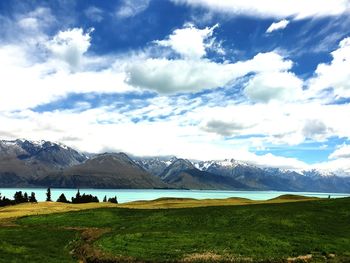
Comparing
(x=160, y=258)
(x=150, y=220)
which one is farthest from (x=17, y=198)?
(x=160, y=258)

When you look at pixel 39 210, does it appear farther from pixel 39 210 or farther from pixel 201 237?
pixel 201 237

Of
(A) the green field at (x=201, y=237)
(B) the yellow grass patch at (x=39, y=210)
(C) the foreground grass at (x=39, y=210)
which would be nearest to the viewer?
(A) the green field at (x=201, y=237)

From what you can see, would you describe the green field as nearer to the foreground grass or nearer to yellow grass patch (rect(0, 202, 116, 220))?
the foreground grass

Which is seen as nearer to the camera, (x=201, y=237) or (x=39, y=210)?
(x=201, y=237)

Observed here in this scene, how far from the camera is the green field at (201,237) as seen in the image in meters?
42.8

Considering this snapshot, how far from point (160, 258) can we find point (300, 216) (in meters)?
27.7

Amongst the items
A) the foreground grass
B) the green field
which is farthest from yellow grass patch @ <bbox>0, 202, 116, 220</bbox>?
the green field

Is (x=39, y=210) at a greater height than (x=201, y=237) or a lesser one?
greater

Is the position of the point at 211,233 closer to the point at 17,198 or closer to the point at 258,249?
the point at 258,249

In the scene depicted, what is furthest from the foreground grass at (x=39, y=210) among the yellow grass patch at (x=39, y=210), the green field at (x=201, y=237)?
the green field at (x=201, y=237)

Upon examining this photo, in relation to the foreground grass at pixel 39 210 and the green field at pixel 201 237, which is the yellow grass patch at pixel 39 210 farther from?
the green field at pixel 201 237

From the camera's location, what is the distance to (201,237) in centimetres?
5047

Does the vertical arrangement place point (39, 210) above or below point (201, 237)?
above

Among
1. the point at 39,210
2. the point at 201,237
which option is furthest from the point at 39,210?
the point at 201,237
